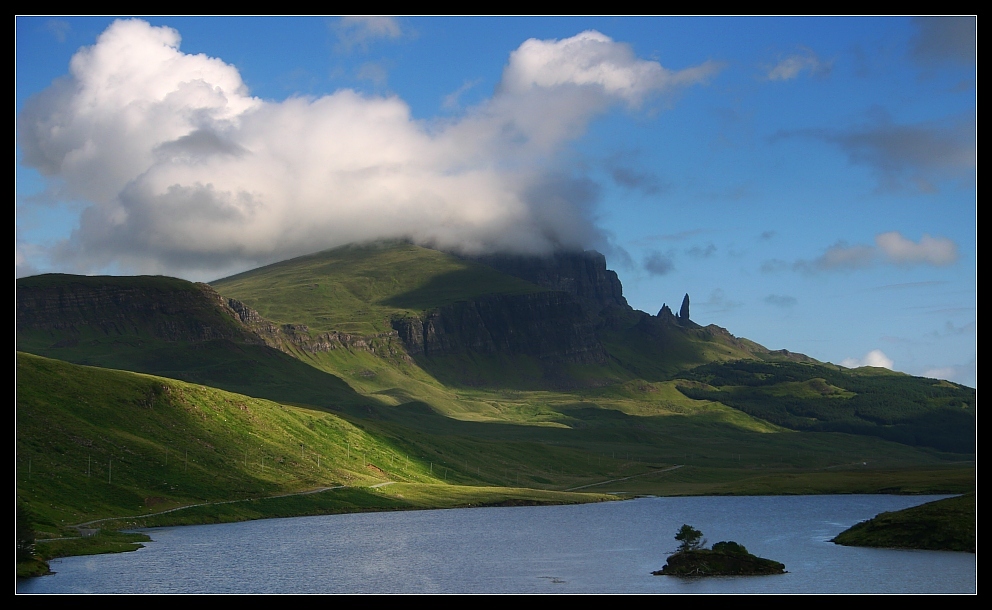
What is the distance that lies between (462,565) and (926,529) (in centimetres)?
7202

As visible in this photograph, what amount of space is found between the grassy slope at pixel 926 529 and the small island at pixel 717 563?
30817mm

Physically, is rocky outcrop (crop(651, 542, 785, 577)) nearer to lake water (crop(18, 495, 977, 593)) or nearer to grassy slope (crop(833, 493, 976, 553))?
lake water (crop(18, 495, 977, 593))

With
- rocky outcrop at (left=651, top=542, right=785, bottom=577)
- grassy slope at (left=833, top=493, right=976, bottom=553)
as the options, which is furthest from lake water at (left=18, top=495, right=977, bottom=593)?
grassy slope at (left=833, top=493, right=976, bottom=553)

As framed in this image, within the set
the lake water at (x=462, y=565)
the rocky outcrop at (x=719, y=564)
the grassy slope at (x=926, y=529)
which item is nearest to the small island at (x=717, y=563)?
the rocky outcrop at (x=719, y=564)

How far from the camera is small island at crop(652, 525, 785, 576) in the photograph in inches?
5044

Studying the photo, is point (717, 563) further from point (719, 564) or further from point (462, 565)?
point (462, 565)

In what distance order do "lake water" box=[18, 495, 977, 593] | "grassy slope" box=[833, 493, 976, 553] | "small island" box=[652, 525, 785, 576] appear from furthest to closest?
1. "grassy slope" box=[833, 493, 976, 553]
2. "small island" box=[652, 525, 785, 576]
3. "lake water" box=[18, 495, 977, 593]

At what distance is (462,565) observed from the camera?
141 m

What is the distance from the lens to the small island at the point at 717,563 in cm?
12812

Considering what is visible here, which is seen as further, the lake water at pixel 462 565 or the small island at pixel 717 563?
the small island at pixel 717 563

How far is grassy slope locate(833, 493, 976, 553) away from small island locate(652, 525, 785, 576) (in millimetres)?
30817

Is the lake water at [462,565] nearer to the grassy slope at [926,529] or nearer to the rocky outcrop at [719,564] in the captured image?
the rocky outcrop at [719,564]
